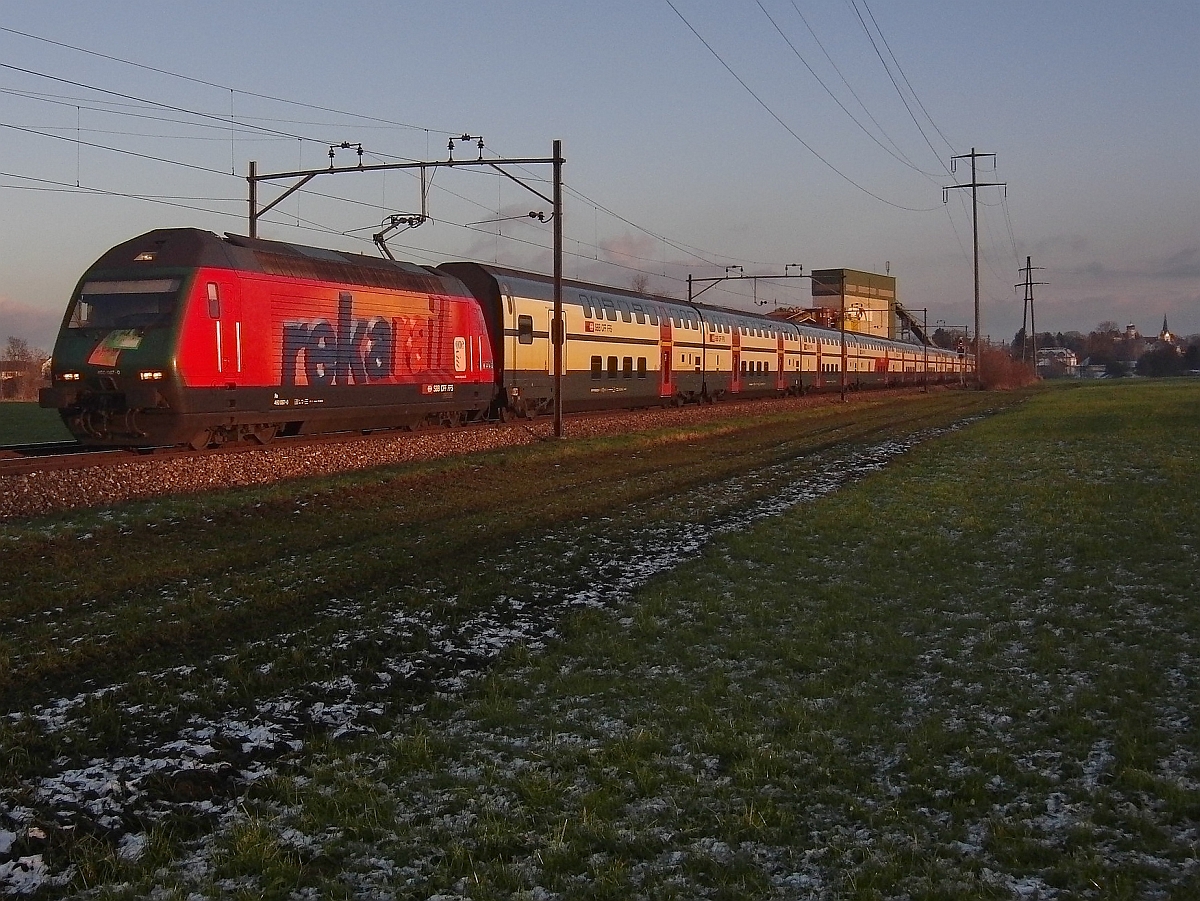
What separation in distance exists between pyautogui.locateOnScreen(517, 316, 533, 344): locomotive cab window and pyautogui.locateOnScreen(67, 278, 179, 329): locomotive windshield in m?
12.6

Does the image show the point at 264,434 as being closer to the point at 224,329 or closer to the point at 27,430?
the point at 224,329

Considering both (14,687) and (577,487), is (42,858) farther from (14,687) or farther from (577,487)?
(577,487)

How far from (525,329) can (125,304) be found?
43.1 feet

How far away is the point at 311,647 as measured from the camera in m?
7.23

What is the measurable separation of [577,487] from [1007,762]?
12.5 m

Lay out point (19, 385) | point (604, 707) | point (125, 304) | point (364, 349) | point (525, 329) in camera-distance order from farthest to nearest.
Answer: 1. point (19, 385)
2. point (525, 329)
3. point (364, 349)
4. point (125, 304)
5. point (604, 707)

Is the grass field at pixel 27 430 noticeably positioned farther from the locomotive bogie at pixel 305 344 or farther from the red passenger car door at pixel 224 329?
the red passenger car door at pixel 224 329

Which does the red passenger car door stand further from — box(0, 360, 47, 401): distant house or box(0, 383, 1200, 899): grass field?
box(0, 360, 47, 401): distant house

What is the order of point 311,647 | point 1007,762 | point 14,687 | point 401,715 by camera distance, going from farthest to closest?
1. point 311,647
2. point 14,687
3. point 401,715
4. point 1007,762

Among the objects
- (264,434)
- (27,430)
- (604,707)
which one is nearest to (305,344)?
(264,434)

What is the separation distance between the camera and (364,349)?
21.2m

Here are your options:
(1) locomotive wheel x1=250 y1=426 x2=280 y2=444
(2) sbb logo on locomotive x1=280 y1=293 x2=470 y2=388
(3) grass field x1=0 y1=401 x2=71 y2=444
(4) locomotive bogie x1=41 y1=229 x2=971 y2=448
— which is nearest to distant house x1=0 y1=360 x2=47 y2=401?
(3) grass field x1=0 y1=401 x2=71 y2=444

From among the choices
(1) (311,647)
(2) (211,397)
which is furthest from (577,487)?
(1) (311,647)

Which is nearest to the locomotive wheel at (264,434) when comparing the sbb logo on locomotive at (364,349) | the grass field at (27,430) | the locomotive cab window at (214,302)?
the sbb logo on locomotive at (364,349)
